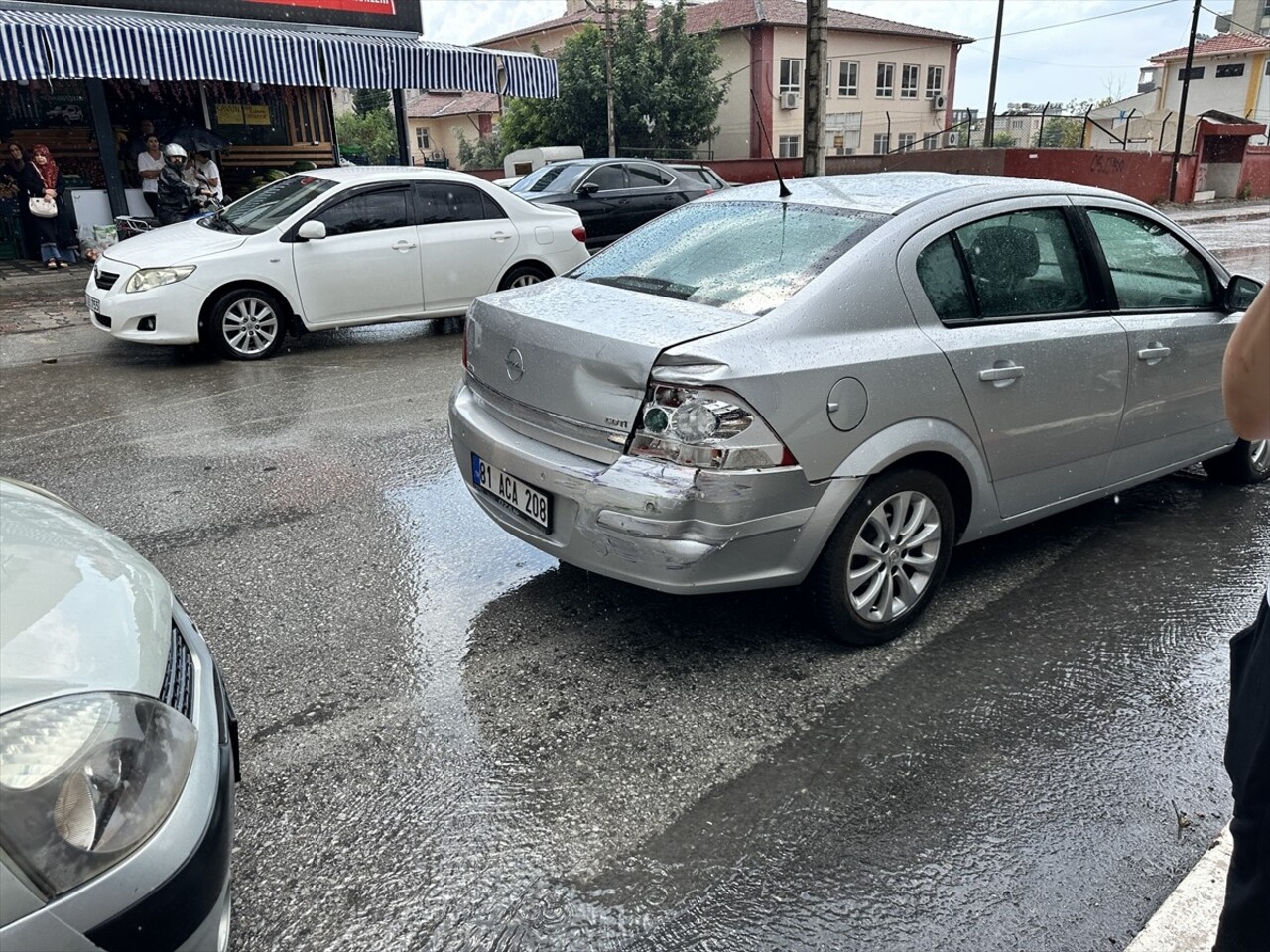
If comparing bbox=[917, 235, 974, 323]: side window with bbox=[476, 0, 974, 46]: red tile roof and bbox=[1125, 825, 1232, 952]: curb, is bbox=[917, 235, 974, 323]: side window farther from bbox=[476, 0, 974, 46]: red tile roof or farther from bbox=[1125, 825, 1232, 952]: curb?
bbox=[476, 0, 974, 46]: red tile roof

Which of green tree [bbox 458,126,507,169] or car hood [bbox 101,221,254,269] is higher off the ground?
green tree [bbox 458,126,507,169]

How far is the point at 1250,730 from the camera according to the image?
1.48m

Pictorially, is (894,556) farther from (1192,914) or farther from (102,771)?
(102,771)

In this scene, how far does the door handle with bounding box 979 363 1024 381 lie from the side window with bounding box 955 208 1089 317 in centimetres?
22

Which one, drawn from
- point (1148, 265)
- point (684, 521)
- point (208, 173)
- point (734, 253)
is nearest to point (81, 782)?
point (684, 521)

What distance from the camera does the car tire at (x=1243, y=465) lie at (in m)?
5.11

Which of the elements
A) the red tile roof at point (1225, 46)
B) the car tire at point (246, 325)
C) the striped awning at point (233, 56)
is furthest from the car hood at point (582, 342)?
the red tile roof at point (1225, 46)

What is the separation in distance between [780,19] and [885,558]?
45.1 meters

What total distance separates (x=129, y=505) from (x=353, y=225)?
4287mm

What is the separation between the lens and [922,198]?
12.2 feet

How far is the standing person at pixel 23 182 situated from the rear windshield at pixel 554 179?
6697 mm

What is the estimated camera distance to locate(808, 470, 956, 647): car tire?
10.9 ft

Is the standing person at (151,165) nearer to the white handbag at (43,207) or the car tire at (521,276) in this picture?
the white handbag at (43,207)

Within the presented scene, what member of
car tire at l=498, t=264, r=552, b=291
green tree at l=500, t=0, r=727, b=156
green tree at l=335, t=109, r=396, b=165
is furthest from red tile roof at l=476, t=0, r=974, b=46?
car tire at l=498, t=264, r=552, b=291
